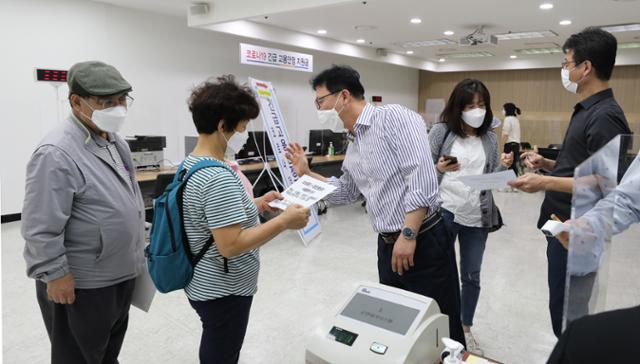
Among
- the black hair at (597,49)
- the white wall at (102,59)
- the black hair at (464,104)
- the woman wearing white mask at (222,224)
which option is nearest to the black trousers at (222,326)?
the woman wearing white mask at (222,224)

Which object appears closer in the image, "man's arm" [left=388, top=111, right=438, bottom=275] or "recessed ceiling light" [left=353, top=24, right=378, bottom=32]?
"man's arm" [left=388, top=111, right=438, bottom=275]

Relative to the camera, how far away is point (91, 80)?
5.11 ft

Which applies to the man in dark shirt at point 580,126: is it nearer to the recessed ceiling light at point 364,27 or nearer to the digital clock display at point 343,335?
the digital clock display at point 343,335

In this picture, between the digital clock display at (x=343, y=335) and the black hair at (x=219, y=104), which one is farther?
the black hair at (x=219, y=104)

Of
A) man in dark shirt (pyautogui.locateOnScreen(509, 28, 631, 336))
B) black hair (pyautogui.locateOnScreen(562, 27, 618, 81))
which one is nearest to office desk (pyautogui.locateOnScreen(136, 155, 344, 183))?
man in dark shirt (pyautogui.locateOnScreen(509, 28, 631, 336))

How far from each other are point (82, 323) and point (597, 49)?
7.25 ft

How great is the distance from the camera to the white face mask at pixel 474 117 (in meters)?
2.23

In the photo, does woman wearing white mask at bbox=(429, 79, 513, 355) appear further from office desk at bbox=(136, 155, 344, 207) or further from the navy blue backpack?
office desk at bbox=(136, 155, 344, 207)

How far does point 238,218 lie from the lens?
1.31 meters

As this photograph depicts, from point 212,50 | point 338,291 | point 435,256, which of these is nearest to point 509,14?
point 212,50

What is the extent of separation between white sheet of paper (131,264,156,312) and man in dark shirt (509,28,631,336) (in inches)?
59.9

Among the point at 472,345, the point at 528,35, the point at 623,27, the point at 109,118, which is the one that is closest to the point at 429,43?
the point at 528,35

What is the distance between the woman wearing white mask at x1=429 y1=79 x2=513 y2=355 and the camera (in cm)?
227

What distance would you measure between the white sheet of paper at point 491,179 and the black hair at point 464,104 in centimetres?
65
